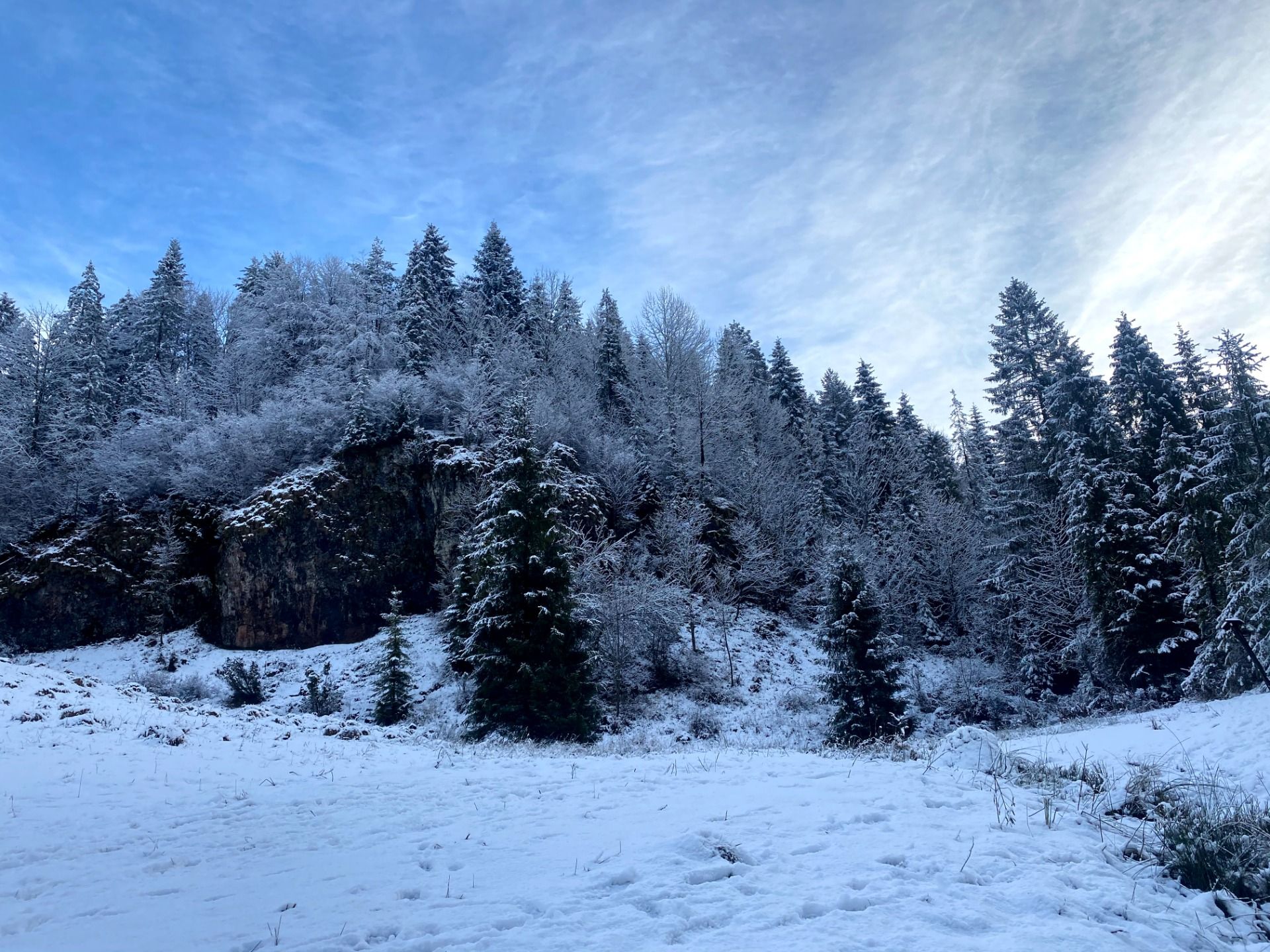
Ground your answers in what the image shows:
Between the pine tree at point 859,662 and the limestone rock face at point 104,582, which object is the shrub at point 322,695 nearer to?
the limestone rock face at point 104,582

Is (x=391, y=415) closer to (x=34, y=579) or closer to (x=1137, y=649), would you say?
(x=34, y=579)

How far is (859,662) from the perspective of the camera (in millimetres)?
21000

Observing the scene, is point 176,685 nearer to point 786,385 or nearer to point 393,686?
point 393,686

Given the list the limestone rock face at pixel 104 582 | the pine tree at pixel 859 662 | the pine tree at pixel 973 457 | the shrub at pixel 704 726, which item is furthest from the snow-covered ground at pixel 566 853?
the pine tree at pixel 973 457

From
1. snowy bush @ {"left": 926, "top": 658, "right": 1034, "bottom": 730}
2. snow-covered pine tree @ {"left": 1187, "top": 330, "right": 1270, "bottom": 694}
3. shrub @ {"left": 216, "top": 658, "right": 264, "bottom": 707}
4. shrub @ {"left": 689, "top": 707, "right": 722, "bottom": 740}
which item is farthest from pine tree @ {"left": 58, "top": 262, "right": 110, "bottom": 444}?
snow-covered pine tree @ {"left": 1187, "top": 330, "right": 1270, "bottom": 694}

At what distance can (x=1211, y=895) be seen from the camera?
179 inches

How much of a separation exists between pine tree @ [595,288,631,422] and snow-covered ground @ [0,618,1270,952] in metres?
34.6

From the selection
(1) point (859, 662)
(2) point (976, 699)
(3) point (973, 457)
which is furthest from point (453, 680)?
(3) point (973, 457)

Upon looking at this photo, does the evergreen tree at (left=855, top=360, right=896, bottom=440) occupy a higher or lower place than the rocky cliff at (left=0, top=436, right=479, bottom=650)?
higher

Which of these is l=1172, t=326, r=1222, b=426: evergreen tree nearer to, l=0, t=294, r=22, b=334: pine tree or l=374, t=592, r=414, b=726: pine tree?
l=374, t=592, r=414, b=726: pine tree

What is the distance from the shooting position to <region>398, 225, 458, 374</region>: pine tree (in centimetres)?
4084

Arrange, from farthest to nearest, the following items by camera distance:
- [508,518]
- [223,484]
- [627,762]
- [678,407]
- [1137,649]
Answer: [678,407]
[223,484]
[1137,649]
[508,518]
[627,762]

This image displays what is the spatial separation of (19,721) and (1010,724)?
29.1 metres

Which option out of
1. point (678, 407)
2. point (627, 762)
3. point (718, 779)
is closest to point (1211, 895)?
point (718, 779)
